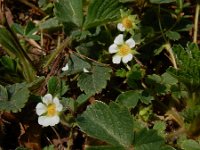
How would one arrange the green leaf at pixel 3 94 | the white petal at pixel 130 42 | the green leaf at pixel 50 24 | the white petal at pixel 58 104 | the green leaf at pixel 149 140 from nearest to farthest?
the green leaf at pixel 149 140 < the white petal at pixel 58 104 < the green leaf at pixel 3 94 < the white petal at pixel 130 42 < the green leaf at pixel 50 24

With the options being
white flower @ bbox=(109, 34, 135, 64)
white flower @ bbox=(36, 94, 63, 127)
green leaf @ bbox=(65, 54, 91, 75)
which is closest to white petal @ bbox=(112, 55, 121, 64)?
white flower @ bbox=(109, 34, 135, 64)

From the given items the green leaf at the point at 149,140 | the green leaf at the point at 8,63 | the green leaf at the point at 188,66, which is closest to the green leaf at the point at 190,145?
the green leaf at the point at 149,140

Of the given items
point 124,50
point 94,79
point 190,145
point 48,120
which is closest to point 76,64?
point 94,79

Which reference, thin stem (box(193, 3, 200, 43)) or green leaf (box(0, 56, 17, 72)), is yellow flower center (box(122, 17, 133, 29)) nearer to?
thin stem (box(193, 3, 200, 43))

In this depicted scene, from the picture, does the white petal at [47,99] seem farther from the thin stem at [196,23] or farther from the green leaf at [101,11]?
the thin stem at [196,23]

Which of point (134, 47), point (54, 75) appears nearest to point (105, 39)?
point (134, 47)
